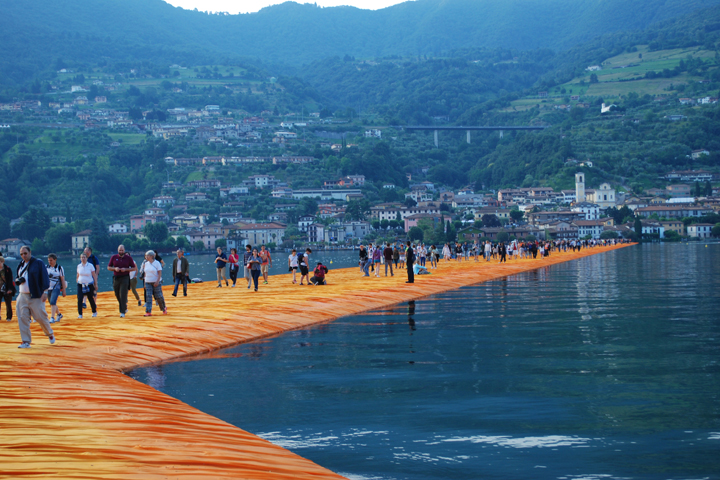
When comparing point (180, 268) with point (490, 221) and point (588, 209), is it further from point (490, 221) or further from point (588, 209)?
point (588, 209)

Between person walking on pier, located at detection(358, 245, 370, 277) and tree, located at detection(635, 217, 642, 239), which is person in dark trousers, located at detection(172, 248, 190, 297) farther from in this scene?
tree, located at detection(635, 217, 642, 239)

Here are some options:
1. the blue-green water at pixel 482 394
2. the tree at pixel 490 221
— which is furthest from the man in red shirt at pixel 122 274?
the tree at pixel 490 221

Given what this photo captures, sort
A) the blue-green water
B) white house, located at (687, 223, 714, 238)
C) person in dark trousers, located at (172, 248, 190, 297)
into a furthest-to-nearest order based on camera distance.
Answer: white house, located at (687, 223, 714, 238)
person in dark trousers, located at (172, 248, 190, 297)
the blue-green water

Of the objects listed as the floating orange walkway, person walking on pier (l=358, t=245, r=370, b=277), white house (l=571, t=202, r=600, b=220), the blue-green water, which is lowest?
the blue-green water

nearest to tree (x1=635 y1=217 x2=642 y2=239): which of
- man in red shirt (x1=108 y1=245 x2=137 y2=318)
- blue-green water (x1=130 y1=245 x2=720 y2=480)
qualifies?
blue-green water (x1=130 y1=245 x2=720 y2=480)

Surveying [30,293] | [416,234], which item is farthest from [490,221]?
[30,293]

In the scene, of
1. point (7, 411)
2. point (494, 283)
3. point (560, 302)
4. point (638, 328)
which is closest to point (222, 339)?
point (7, 411)

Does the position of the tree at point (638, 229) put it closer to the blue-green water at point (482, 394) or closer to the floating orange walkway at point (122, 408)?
the blue-green water at point (482, 394)

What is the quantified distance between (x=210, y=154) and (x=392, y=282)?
178239 mm

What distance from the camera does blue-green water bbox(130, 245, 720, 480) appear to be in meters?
6.82

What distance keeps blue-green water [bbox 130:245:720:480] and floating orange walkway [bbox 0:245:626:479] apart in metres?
0.53

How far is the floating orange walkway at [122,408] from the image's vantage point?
20.4 feet

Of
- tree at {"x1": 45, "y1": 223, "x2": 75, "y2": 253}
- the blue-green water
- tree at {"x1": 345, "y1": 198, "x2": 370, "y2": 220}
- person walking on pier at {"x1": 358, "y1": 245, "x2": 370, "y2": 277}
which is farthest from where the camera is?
tree at {"x1": 345, "y1": 198, "x2": 370, "y2": 220}

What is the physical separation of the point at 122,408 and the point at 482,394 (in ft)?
13.1
